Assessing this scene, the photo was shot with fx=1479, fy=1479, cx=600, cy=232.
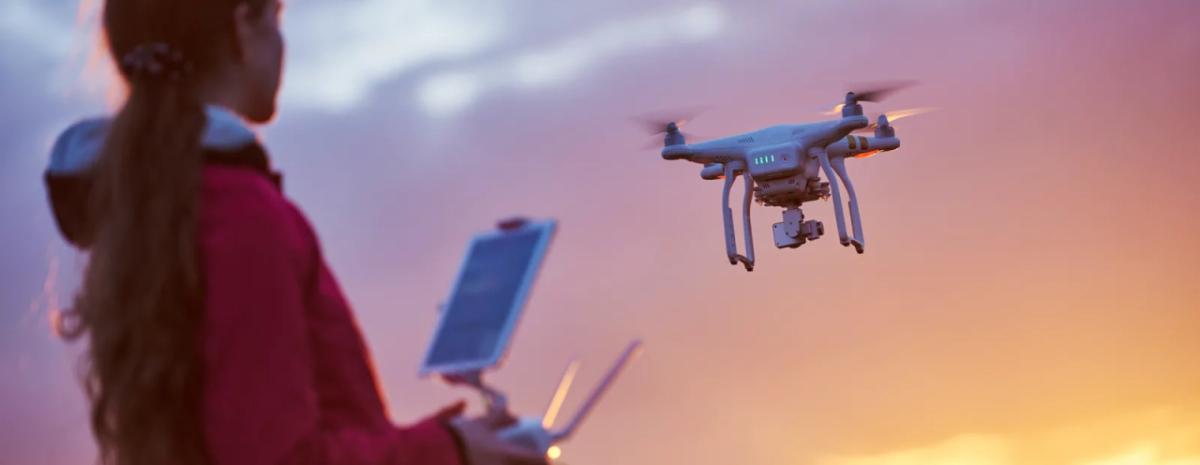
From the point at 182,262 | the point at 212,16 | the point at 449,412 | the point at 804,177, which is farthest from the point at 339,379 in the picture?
the point at 804,177

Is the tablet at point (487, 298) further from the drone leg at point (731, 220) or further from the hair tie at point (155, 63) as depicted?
the drone leg at point (731, 220)

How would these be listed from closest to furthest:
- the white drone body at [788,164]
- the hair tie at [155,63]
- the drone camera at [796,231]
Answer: the hair tie at [155,63], the drone camera at [796,231], the white drone body at [788,164]

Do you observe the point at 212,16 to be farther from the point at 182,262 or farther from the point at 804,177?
the point at 804,177

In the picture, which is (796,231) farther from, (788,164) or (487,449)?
(487,449)

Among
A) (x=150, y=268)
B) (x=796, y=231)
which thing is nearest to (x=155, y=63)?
(x=150, y=268)

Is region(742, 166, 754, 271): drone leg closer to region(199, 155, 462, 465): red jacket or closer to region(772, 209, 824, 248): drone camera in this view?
region(772, 209, 824, 248): drone camera


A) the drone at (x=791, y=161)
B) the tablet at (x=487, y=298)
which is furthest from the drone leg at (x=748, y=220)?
the tablet at (x=487, y=298)
